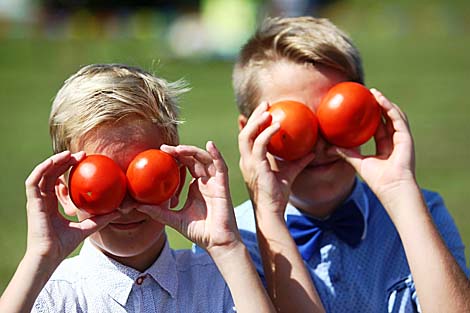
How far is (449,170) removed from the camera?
36.7ft

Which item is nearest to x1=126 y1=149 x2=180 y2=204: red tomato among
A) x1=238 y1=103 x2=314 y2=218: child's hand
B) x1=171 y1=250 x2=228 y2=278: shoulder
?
x1=171 y1=250 x2=228 y2=278: shoulder

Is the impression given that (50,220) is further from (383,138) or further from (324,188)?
(383,138)

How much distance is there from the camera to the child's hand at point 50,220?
3180mm

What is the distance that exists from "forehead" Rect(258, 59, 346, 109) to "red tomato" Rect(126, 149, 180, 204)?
90cm

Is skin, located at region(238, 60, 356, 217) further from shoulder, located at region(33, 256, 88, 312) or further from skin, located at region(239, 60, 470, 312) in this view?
shoulder, located at region(33, 256, 88, 312)

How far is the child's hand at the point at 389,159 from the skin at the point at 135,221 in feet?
2.51

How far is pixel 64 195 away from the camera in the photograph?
3.53 m

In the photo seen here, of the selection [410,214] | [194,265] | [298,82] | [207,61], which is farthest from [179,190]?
[207,61]

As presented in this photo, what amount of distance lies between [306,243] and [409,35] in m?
31.3

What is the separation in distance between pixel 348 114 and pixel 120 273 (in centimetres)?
117

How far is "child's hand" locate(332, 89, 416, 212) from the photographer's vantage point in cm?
381

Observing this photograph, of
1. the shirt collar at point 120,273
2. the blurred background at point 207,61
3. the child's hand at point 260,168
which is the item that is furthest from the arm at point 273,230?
the blurred background at point 207,61

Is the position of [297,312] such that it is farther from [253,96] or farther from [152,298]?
[253,96]

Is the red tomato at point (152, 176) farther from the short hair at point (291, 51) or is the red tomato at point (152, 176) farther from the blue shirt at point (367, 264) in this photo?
the short hair at point (291, 51)
